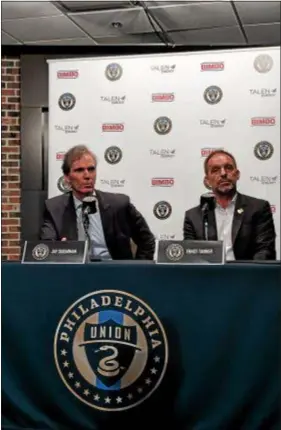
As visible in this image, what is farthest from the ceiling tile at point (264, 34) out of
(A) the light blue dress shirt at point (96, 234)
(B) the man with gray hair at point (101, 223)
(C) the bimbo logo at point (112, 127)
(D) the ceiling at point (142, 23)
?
(A) the light blue dress shirt at point (96, 234)

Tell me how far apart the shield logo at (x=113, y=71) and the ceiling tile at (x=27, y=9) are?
1.92 feet

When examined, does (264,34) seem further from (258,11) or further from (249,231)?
(249,231)

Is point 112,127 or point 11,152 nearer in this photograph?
point 112,127

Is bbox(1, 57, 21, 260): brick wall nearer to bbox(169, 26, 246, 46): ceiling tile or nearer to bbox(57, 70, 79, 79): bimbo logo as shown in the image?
bbox(57, 70, 79, 79): bimbo logo

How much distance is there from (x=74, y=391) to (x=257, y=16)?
3112 mm

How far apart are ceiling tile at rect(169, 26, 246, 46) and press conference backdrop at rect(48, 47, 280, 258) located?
0.56ft

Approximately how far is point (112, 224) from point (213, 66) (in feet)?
6.33

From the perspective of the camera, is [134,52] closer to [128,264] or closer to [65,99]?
[65,99]

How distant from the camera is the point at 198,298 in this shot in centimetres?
192

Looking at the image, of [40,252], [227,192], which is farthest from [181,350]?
[227,192]

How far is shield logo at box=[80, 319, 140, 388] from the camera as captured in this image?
192 centimetres

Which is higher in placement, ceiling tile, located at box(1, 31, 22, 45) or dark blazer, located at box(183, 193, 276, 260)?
ceiling tile, located at box(1, 31, 22, 45)

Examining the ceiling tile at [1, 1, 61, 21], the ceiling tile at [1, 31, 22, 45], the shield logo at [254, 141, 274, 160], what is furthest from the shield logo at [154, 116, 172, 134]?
the ceiling tile at [1, 31, 22, 45]

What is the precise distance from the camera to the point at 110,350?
194 cm
